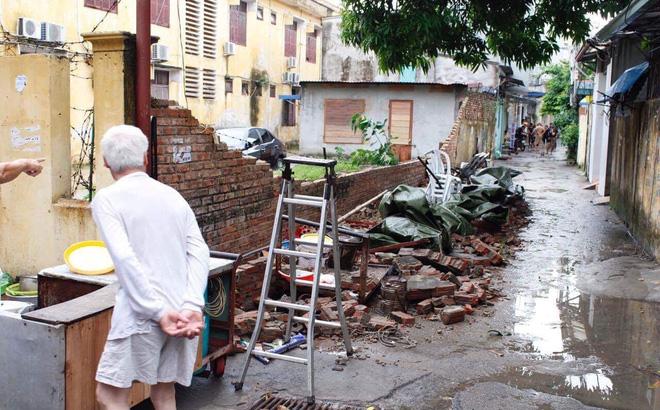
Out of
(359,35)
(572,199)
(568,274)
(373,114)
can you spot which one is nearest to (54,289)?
(359,35)

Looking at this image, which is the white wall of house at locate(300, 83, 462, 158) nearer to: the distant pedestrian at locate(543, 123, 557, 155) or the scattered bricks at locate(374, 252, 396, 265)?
the scattered bricks at locate(374, 252, 396, 265)

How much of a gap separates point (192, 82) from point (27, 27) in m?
8.50

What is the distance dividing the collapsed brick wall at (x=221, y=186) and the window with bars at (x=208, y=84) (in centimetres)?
1595

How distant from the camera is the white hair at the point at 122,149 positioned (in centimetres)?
298

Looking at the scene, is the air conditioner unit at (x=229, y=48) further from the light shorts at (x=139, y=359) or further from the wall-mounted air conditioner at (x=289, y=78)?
the light shorts at (x=139, y=359)

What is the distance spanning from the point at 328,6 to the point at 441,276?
28.1m

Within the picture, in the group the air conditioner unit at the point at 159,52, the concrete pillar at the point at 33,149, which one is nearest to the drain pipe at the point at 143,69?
the concrete pillar at the point at 33,149

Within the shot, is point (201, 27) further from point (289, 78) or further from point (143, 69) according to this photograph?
point (143, 69)

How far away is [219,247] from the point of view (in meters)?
7.66

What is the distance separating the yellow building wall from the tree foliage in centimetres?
841

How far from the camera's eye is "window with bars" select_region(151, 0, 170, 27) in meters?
21.0

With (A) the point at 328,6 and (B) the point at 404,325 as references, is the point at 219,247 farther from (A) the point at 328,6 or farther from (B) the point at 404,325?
(A) the point at 328,6

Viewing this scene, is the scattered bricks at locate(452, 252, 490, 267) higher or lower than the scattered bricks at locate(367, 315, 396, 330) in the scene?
higher

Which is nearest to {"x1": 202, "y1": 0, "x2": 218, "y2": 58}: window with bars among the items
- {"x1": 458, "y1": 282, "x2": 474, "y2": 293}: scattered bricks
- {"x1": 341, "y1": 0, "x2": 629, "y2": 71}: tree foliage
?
{"x1": 341, "y1": 0, "x2": 629, "y2": 71}: tree foliage
